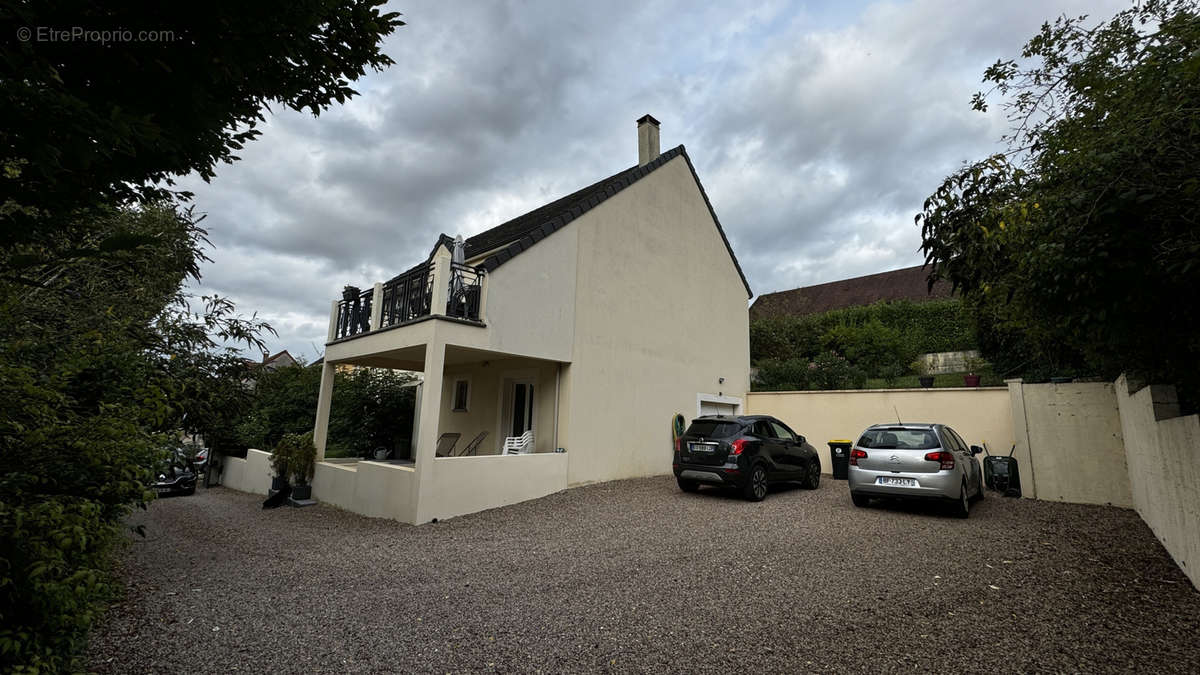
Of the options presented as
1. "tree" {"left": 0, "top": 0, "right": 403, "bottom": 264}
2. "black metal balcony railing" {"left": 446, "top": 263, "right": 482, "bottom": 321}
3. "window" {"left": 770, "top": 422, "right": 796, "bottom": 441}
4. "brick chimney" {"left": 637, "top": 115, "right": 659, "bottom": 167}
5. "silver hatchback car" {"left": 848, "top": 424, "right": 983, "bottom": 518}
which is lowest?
"silver hatchback car" {"left": 848, "top": 424, "right": 983, "bottom": 518}

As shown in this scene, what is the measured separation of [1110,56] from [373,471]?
10859mm

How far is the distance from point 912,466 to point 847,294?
30.2 metres

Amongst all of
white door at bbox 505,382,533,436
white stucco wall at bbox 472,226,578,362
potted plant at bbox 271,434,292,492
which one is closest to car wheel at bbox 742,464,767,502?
white stucco wall at bbox 472,226,578,362

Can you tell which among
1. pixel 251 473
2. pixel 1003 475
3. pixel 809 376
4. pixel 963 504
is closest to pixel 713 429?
pixel 963 504

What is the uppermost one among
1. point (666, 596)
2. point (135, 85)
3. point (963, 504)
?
point (135, 85)

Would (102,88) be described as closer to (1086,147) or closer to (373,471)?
(1086,147)

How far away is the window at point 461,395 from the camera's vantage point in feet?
44.1

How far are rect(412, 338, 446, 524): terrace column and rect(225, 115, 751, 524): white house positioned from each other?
0.02m

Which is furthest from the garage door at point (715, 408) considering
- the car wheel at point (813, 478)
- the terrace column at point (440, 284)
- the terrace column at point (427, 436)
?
the terrace column at point (440, 284)

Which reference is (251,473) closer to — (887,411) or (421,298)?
(421,298)

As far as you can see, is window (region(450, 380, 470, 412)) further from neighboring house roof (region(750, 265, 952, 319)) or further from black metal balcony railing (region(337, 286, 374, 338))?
neighboring house roof (region(750, 265, 952, 319))

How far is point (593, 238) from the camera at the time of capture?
11766mm

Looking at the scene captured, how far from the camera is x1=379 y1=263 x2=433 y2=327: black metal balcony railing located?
9617 mm

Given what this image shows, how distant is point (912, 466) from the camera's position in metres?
8.09
